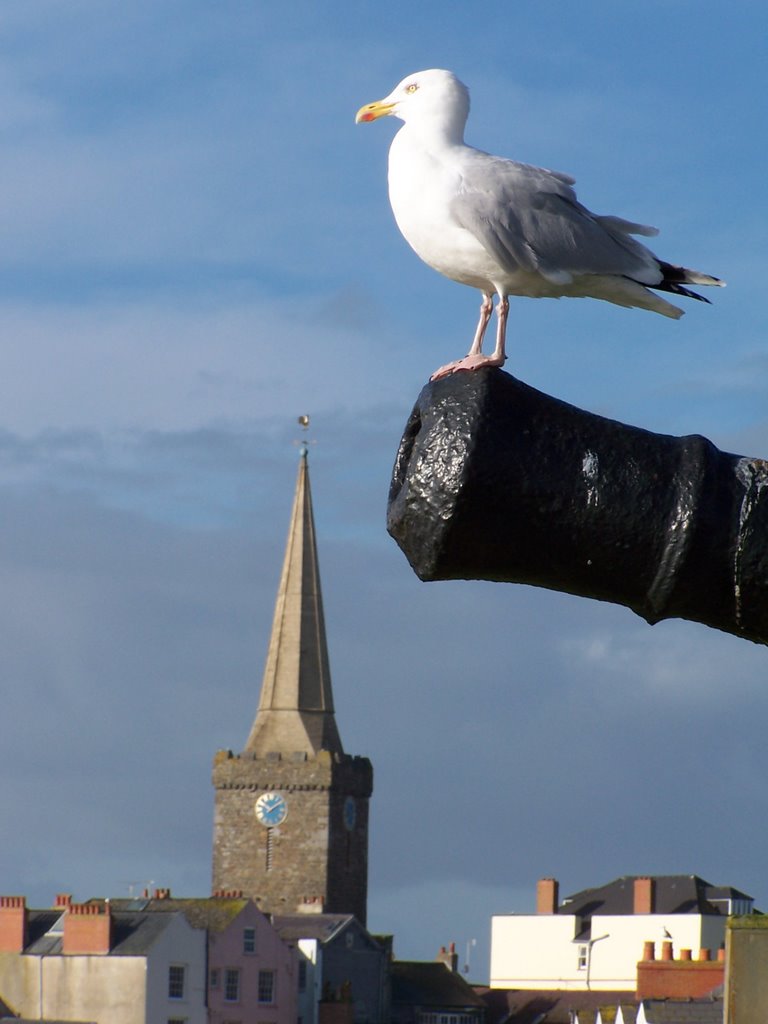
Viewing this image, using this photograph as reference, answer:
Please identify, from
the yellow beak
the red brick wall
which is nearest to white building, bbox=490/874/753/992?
the red brick wall

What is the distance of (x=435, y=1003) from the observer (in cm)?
8912

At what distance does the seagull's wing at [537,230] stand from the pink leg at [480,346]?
0.72ft

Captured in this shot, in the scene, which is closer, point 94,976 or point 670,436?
point 670,436

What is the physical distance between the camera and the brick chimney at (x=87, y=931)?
63.3 metres

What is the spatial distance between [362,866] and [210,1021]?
4217 cm

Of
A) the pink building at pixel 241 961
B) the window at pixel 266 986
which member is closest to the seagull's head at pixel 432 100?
the pink building at pixel 241 961

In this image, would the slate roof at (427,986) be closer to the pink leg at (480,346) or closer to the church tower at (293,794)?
the church tower at (293,794)

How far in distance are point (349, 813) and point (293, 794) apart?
3.58 metres

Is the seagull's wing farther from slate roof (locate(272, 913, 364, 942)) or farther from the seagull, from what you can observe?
slate roof (locate(272, 913, 364, 942))

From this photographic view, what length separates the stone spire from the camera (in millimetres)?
108312

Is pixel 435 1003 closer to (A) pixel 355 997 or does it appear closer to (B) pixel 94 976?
(A) pixel 355 997

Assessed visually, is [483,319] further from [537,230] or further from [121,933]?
[121,933]

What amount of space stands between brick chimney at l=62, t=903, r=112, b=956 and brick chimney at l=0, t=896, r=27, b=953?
5.54 ft

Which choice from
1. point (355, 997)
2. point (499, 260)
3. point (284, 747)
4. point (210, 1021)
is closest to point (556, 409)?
point (499, 260)
